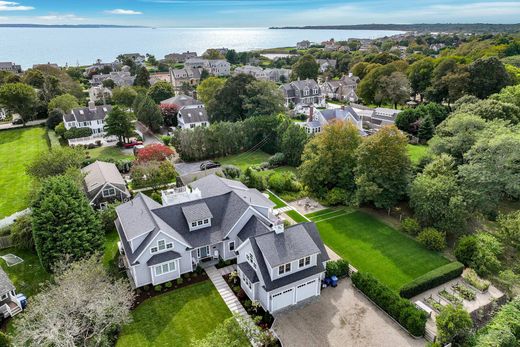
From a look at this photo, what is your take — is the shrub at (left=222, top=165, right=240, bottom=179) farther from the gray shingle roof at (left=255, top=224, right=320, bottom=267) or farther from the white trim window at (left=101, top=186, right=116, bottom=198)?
the gray shingle roof at (left=255, top=224, right=320, bottom=267)

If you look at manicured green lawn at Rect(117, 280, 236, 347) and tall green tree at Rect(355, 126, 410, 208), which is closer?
manicured green lawn at Rect(117, 280, 236, 347)

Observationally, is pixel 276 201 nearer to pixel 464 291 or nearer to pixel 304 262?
pixel 304 262

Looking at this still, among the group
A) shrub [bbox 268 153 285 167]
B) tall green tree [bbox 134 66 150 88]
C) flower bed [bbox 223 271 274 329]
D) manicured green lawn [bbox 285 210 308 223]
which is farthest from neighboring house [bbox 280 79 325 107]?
flower bed [bbox 223 271 274 329]

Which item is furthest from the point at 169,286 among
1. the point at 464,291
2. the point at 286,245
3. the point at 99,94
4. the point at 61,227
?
the point at 99,94

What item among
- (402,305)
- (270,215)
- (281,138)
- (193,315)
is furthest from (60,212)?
(281,138)

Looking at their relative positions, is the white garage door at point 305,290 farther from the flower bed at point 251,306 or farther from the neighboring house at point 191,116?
the neighboring house at point 191,116

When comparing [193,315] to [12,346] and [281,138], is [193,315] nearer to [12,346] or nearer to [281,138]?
[12,346]
